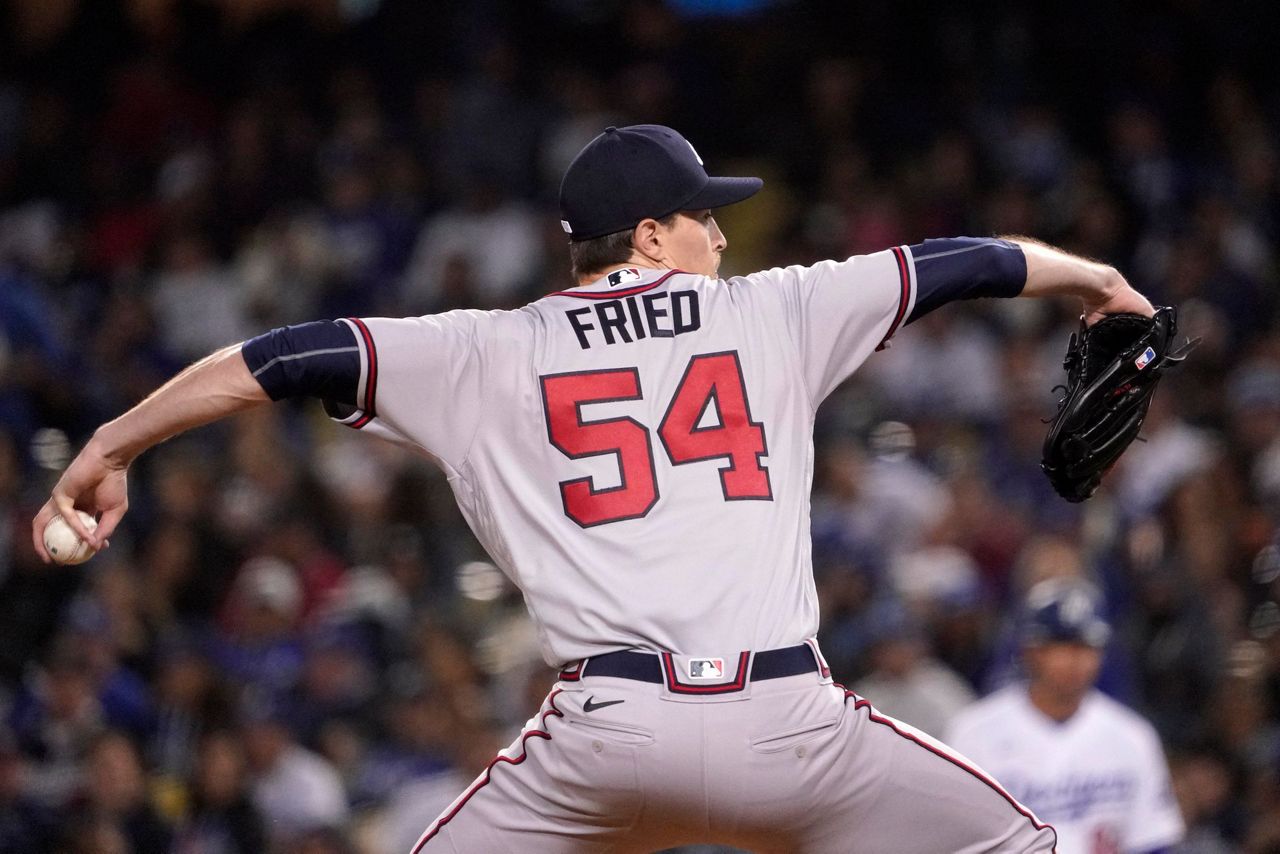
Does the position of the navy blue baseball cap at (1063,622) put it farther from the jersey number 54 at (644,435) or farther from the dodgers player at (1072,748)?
the jersey number 54 at (644,435)

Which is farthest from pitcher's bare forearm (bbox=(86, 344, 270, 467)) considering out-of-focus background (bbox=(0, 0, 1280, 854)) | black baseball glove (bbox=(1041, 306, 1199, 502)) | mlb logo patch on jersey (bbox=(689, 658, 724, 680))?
out-of-focus background (bbox=(0, 0, 1280, 854))

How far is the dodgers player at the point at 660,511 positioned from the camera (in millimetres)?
3373

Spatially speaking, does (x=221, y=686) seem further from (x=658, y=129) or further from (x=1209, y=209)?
(x=1209, y=209)

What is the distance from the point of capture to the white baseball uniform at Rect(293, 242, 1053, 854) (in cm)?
337

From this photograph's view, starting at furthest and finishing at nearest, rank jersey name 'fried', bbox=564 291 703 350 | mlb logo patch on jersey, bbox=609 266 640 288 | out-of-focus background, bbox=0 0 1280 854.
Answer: out-of-focus background, bbox=0 0 1280 854, mlb logo patch on jersey, bbox=609 266 640 288, jersey name 'fried', bbox=564 291 703 350

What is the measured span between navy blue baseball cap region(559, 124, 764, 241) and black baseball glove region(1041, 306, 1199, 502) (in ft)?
2.81

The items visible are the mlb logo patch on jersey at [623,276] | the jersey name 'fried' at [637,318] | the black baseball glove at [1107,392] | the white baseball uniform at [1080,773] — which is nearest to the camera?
the jersey name 'fried' at [637,318]

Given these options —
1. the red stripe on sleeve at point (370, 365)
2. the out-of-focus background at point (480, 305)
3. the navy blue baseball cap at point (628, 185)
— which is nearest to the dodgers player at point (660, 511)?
the red stripe on sleeve at point (370, 365)

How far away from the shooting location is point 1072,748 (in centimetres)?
577

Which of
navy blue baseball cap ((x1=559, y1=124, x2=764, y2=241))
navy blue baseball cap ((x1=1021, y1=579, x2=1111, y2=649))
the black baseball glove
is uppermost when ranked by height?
navy blue baseball cap ((x1=559, y1=124, x2=764, y2=241))

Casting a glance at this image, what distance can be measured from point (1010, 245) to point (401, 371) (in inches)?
47.0

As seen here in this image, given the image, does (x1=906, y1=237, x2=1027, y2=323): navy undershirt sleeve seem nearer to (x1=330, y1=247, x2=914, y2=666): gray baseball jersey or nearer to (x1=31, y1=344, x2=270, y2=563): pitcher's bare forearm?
(x1=330, y1=247, x2=914, y2=666): gray baseball jersey

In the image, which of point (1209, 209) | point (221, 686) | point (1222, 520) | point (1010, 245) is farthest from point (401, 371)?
point (1209, 209)

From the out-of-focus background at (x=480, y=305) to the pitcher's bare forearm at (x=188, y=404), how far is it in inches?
154
